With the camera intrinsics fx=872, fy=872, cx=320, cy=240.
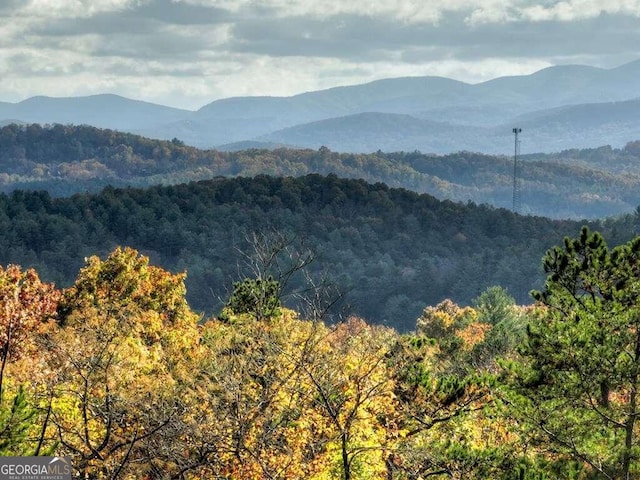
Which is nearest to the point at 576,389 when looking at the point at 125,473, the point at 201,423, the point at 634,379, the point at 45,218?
the point at 634,379

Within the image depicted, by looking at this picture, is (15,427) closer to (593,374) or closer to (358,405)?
(358,405)

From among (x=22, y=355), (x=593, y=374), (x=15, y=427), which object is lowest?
(x=22, y=355)

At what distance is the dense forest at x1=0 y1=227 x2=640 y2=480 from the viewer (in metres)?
18.3

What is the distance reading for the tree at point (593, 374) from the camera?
60.7 ft

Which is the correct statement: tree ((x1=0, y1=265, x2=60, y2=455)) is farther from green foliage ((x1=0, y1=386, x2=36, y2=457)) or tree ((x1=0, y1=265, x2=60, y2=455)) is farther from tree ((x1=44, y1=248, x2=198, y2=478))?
tree ((x1=44, y1=248, x2=198, y2=478))

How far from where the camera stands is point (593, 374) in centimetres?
1884

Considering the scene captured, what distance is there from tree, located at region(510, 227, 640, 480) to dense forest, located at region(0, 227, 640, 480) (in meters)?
0.04

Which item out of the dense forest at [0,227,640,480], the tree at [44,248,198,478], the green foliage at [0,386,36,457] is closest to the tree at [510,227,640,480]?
the dense forest at [0,227,640,480]

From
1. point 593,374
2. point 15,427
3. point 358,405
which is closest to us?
point 15,427

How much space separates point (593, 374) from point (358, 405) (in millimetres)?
5561

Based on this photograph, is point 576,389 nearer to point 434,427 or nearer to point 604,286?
point 604,286

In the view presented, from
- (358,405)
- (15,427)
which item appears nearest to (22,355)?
(15,427)

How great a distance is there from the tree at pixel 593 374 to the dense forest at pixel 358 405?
4 cm

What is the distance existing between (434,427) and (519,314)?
5346 cm
